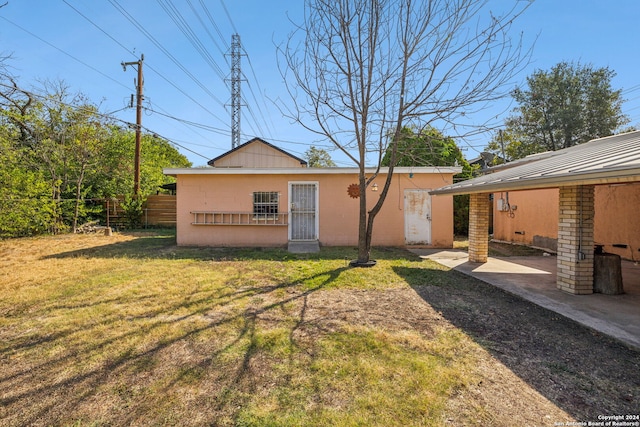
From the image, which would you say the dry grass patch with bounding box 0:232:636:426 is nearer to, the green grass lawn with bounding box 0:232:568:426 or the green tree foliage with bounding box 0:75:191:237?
the green grass lawn with bounding box 0:232:568:426

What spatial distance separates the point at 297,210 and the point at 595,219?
831cm

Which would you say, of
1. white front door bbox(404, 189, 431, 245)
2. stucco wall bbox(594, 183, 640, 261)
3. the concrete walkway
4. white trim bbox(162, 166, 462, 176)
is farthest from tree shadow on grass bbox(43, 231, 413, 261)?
stucco wall bbox(594, 183, 640, 261)

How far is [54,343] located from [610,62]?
88.3 ft

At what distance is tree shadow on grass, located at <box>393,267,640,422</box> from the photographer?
7.18ft

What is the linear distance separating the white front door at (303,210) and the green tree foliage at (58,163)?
243 inches

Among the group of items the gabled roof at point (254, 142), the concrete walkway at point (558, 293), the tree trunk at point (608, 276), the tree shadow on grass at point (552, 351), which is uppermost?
the gabled roof at point (254, 142)

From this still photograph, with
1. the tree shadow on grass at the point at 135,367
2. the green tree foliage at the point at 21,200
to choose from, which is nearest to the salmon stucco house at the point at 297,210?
the green tree foliage at the point at 21,200

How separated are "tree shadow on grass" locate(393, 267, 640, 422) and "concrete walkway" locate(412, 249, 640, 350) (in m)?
0.21

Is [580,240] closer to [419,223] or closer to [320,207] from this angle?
[419,223]

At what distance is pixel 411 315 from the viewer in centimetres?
386

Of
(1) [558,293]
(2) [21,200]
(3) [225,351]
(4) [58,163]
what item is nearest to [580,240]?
(1) [558,293]

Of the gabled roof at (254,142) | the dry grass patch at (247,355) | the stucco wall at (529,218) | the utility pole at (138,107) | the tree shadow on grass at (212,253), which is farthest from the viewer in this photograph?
the gabled roof at (254,142)

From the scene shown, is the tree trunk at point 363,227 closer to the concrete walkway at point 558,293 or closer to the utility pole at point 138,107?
the concrete walkway at point 558,293

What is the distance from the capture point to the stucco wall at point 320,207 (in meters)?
9.64
